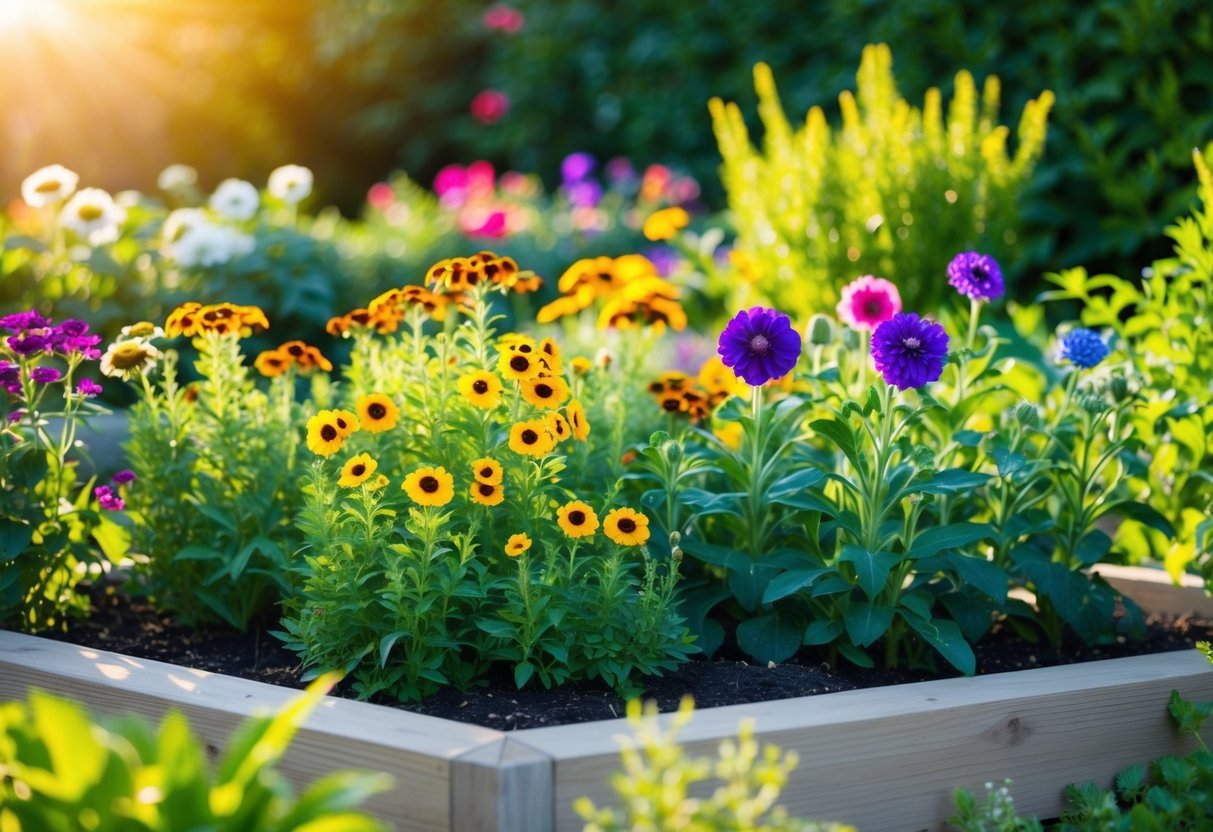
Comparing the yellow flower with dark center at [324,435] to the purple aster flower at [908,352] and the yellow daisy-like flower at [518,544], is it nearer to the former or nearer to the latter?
the yellow daisy-like flower at [518,544]

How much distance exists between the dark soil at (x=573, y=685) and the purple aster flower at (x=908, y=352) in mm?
575

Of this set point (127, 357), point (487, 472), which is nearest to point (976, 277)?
point (487, 472)

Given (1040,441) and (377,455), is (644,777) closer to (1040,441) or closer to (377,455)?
(377,455)

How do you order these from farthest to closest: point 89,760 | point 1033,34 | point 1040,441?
point 1033,34, point 1040,441, point 89,760

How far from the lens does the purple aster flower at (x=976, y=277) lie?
7.80 feet

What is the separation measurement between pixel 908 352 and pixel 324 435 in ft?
3.25

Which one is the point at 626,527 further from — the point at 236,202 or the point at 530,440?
the point at 236,202

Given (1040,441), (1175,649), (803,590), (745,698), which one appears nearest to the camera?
(745,698)

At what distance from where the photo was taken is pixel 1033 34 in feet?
17.0

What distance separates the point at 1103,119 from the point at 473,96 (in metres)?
5.44

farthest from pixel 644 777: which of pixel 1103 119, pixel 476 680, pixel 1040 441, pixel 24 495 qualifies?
pixel 1103 119

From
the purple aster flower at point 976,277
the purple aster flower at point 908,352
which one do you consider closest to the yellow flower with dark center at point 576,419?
the purple aster flower at point 908,352

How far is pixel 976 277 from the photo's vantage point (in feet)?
7.86

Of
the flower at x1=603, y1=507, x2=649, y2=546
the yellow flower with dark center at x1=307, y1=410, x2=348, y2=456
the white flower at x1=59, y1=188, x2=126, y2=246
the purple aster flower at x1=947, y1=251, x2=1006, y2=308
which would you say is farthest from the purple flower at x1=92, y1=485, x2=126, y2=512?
the purple aster flower at x1=947, y1=251, x2=1006, y2=308
